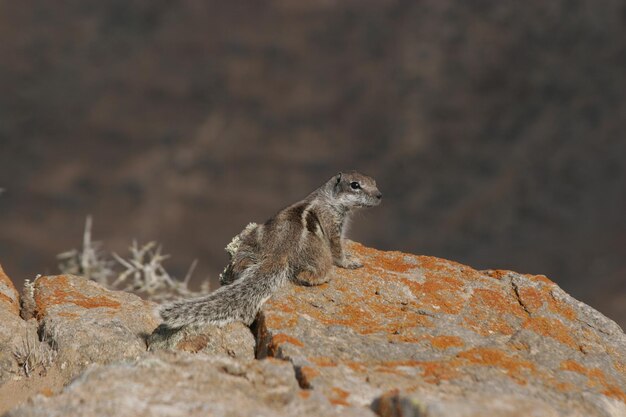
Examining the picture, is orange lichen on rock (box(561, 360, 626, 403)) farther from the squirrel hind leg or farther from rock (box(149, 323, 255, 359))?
rock (box(149, 323, 255, 359))

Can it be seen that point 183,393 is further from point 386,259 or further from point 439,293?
point 386,259

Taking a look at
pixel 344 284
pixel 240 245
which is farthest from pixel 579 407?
pixel 240 245

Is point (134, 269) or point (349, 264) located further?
point (134, 269)

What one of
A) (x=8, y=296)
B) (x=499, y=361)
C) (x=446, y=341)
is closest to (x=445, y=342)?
(x=446, y=341)

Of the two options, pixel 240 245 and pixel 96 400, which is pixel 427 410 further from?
pixel 240 245

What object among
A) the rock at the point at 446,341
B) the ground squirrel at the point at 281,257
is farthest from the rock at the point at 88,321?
the rock at the point at 446,341

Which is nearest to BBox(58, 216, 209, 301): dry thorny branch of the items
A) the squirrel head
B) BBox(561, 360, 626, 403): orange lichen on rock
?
the squirrel head
